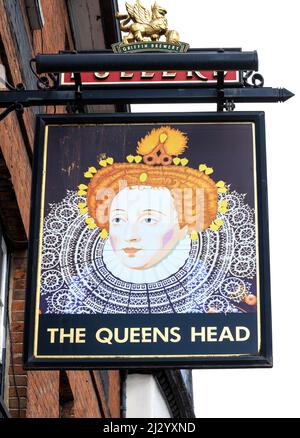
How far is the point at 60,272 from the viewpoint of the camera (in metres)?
9.43

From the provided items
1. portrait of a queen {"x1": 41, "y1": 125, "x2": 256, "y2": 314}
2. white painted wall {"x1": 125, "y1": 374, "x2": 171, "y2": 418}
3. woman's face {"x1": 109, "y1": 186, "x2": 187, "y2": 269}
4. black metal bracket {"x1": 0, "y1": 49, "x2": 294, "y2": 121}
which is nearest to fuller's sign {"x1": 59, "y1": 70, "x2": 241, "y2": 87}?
black metal bracket {"x1": 0, "y1": 49, "x2": 294, "y2": 121}

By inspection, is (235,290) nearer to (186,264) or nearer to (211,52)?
(186,264)

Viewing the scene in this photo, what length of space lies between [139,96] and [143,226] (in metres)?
0.95

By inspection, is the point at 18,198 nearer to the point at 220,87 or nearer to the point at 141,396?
the point at 220,87

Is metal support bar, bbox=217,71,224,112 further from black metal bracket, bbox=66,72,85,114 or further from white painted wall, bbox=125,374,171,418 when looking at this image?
white painted wall, bbox=125,374,171,418

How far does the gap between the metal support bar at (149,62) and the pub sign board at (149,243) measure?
0.44 meters

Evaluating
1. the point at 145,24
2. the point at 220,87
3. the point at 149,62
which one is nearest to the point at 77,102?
the point at 149,62

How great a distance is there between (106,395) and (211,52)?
1060cm

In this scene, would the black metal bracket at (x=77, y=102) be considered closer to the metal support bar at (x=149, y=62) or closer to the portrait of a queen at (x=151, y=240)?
the metal support bar at (x=149, y=62)

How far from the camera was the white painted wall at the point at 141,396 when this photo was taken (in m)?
23.0

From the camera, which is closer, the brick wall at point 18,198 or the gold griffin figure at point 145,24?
the gold griffin figure at point 145,24

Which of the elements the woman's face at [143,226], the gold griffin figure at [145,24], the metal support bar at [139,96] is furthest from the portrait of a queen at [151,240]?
the gold griffin figure at [145,24]

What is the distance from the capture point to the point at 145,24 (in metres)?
10.2
